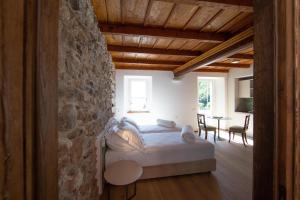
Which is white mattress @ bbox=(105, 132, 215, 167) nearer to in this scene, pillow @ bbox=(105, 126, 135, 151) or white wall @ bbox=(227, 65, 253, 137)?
pillow @ bbox=(105, 126, 135, 151)

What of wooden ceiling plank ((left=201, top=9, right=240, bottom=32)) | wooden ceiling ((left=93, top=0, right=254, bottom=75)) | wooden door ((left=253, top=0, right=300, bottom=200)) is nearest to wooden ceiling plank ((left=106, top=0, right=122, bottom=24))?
wooden ceiling ((left=93, top=0, right=254, bottom=75))

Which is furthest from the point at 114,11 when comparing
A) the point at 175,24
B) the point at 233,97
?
the point at 233,97

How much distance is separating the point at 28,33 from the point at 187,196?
2.45 metres

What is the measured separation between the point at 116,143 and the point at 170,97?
397cm

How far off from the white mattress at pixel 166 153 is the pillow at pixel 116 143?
6 cm

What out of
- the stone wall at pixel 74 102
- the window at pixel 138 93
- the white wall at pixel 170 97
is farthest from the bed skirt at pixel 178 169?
the window at pixel 138 93

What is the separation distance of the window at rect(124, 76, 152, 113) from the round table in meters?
3.84

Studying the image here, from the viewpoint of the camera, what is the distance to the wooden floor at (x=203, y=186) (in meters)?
2.15

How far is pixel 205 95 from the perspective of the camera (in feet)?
24.2

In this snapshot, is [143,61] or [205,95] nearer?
[143,61]

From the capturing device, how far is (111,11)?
2.03m

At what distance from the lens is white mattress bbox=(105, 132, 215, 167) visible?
7.80 feet

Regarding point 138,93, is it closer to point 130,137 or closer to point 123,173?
point 130,137

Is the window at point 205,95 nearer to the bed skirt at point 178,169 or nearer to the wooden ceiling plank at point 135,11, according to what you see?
the bed skirt at point 178,169
